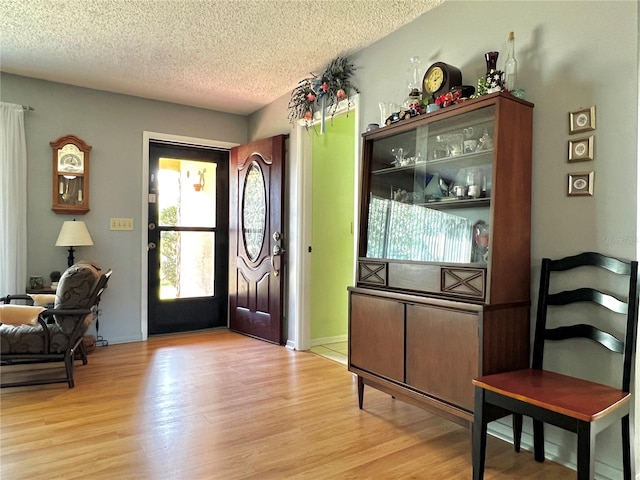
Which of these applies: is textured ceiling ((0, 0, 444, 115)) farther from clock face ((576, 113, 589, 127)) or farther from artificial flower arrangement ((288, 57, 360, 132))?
clock face ((576, 113, 589, 127))

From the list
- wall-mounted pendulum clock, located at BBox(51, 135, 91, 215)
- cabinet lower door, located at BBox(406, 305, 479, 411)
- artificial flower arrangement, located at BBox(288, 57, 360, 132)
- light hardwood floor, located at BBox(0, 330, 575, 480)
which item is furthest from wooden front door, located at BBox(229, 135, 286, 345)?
cabinet lower door, located at BBox(406, 305, 479, 411)

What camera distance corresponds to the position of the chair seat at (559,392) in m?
1.58

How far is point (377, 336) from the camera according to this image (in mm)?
2646

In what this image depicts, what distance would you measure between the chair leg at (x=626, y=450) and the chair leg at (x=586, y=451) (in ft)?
1.38

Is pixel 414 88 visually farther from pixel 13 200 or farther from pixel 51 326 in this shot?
pixel 13 200

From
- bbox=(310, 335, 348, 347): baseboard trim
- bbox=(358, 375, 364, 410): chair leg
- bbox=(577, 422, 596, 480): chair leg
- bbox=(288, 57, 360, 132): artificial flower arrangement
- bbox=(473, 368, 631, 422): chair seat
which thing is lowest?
bbox=(310, 335, 348, 347): baseboard trim

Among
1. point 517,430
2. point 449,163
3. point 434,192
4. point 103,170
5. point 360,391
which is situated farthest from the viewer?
point 103,170

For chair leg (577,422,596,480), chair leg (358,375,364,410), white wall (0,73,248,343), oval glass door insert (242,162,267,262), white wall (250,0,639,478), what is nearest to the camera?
chair leg (577,422,596,480)

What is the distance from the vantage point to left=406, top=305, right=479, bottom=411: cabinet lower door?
208 centimetres

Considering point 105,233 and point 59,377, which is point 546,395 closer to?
point 59,377

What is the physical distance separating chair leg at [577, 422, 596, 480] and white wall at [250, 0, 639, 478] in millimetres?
548

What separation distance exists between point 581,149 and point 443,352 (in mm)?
1196

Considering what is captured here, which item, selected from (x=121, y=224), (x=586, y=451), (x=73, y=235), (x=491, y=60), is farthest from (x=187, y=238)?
(x=586, y=451)

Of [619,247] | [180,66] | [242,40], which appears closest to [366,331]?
[619,247]
